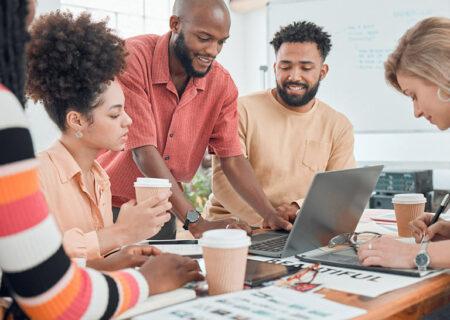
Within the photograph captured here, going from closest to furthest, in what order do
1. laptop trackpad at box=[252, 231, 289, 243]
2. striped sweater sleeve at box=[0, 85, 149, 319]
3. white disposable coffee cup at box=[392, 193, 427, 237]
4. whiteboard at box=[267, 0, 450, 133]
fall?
1. striped sweater sleeve at box=[0, 85, 149, 319]
2. laptop trackpad at box=[252, 231, 289, 243]
3. white disposable coffee cup at box=[392, 193, 427, 237]
4. whiteboard at box=[267, 0, 450, 133]

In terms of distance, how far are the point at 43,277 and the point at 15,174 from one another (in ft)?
0.49

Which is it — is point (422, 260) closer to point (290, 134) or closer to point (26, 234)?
point (26, 234)

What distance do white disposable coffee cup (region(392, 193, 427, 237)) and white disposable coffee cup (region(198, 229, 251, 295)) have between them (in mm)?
850

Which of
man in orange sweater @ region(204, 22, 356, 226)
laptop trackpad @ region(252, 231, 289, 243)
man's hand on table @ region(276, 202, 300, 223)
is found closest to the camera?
laptop trackpad @ region(252, 231, 289, 243)

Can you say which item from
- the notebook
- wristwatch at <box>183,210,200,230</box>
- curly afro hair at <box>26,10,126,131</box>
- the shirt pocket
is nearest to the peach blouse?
curly afro hair at <box>26,10,126,131</box>

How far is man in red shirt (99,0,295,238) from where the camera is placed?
2039 mm

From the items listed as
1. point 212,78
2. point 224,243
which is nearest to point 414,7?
point 212,78

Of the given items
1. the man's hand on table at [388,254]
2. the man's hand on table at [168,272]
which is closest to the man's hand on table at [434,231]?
the man's hand on table at [388,254]

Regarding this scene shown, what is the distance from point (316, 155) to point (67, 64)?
1.20 meters

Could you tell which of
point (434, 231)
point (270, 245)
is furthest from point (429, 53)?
point (270, 245)

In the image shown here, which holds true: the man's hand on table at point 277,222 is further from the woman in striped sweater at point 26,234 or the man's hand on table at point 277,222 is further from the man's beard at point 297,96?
the woman in striped sweater at point 26,234

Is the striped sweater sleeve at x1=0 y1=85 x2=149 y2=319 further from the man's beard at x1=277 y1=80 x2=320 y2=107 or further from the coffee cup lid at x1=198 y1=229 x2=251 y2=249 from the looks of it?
the man's beard at x1=277 y1=80 x2=320 y2=107

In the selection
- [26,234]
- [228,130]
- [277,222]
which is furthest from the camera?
[228,130]

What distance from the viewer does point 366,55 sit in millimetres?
4066
